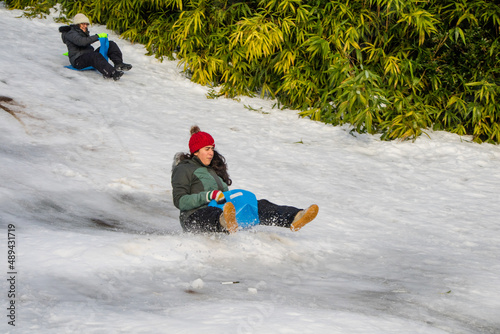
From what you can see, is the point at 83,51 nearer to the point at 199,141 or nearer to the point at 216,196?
the point at 199,141

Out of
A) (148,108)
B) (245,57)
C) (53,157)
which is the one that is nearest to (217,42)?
(245,57)

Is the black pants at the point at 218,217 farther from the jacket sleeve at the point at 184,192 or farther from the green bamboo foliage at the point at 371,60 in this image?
the green bamboo foliage at the point at 371,60

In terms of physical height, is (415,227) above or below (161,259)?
below

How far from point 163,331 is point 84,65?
23.8 ft

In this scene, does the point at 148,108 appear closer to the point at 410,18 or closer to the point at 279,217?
the point at 410,18

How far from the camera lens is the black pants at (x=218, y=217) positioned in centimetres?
389

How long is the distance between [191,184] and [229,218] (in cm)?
67

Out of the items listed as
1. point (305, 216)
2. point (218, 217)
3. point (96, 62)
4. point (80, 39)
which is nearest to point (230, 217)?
point (218, 217)

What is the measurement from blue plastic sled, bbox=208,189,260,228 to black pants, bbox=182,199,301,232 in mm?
89

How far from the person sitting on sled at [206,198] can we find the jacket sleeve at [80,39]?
4986mm

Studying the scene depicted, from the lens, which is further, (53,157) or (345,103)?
(345,103)

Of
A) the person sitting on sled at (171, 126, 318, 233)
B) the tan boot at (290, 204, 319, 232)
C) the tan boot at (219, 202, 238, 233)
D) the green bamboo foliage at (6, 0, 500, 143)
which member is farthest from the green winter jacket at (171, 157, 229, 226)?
the green bamboo foliage at (6, 0, 500, 143)

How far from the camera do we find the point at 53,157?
5.71 meters

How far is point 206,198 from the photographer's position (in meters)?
3.97
